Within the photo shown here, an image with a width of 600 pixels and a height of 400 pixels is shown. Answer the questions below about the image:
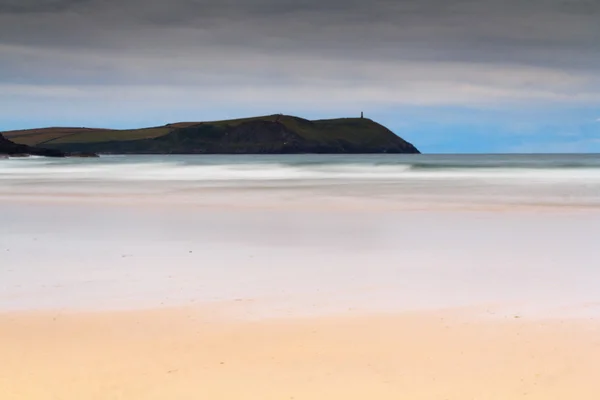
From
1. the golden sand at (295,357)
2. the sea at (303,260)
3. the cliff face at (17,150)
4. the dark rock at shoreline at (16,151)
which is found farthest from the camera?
the cliff face at (17,150)

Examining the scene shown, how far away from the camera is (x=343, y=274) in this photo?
31.4ft

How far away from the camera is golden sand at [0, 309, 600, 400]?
16.7ft

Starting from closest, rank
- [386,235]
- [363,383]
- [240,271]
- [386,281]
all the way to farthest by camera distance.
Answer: [363,383] < [386,281] < [240,271] < [386,235]

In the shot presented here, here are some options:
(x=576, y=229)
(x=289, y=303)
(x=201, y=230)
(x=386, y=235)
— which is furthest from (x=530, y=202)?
(x=289, y=303)

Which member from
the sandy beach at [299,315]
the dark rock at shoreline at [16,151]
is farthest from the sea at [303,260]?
→ the dark rock at shoreline at [16,151]

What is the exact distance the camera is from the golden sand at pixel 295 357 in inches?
201

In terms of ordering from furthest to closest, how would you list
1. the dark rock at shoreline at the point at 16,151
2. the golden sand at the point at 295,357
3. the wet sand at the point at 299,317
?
the dark rock at shoreline at the point at 16,151 < the wet sand at the point at 299,317 < the golden sand at the point at 295,357

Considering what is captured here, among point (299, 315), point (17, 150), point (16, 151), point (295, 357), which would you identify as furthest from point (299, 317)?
point (17, 150)

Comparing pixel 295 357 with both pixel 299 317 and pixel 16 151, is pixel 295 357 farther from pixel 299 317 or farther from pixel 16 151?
pixel 16 151

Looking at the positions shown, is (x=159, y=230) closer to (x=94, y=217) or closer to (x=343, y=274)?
(x=94, y=217)

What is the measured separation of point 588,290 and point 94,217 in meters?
12.3

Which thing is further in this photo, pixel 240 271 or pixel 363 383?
pixel 240 271

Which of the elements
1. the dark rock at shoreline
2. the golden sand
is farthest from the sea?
the dark rock at shoreline

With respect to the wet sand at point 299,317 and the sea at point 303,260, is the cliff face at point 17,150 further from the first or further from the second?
the wet sand at point 299,317
